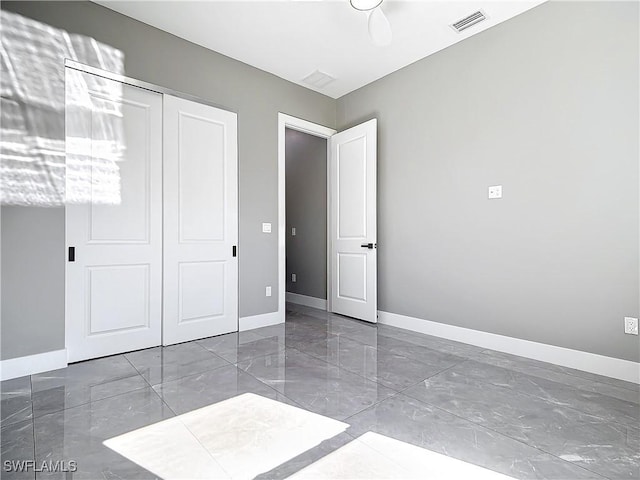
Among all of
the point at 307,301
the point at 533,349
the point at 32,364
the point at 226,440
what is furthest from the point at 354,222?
the point at 32,364

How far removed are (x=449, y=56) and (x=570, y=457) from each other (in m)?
3.38

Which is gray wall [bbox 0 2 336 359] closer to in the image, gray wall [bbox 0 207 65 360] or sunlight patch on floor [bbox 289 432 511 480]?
gray wall [bbox 0 207 65 360]

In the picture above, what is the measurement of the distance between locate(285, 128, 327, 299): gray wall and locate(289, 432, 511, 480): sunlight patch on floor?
3187 millimetres

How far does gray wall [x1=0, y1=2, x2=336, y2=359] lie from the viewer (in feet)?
7.93

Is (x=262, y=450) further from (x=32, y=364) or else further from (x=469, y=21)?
(x=469, y=21)

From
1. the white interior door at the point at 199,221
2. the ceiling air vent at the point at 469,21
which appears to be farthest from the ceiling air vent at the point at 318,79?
the ceiling air vent at the point at 469,21

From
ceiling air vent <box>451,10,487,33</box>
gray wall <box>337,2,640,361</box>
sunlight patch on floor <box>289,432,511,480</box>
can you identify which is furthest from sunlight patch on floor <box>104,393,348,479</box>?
ceiling air vent <box>451,10,487,33</box>

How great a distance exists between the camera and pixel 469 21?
9.73ft

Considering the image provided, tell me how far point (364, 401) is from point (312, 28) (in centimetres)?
313

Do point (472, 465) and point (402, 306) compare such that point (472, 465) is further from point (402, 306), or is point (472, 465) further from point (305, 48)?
point (305, 48)

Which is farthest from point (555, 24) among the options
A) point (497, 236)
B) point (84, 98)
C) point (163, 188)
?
point (84, 98)

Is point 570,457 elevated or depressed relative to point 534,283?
depressed

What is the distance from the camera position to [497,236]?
301cm

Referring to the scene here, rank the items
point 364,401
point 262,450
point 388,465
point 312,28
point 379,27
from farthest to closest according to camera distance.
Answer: point 312,28
point 379,27
point 364,401
point 262,450
point 388,465
